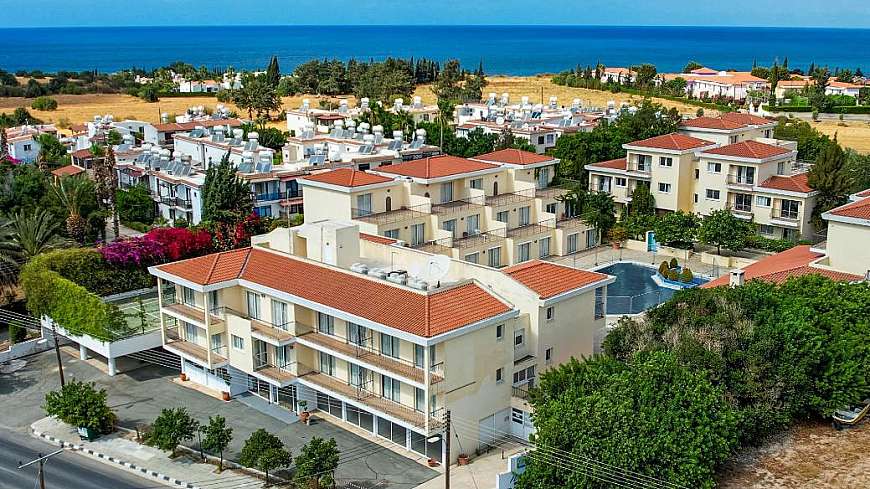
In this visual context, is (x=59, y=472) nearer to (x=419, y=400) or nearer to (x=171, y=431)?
(x=171, y=431)

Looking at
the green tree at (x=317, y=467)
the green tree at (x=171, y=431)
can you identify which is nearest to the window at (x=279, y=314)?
the green tree at (x=171, y=431)

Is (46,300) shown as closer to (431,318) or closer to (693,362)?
(431,318)

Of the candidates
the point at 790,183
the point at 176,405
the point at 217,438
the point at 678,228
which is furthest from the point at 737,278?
the point at 176,405

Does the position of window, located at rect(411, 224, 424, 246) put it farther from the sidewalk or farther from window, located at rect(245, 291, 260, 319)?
the sidewalk

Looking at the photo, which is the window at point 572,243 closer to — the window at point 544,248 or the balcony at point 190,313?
the window at point 544,248

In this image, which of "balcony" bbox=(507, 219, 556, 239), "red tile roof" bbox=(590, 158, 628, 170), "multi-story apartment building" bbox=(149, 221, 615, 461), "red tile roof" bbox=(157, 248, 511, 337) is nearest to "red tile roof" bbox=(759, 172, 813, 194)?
Answer: "red tile roof" bbox=(590, 158, 628, 170)

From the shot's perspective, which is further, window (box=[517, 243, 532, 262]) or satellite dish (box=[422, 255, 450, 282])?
window (box=[517, 243, 532, 262])
